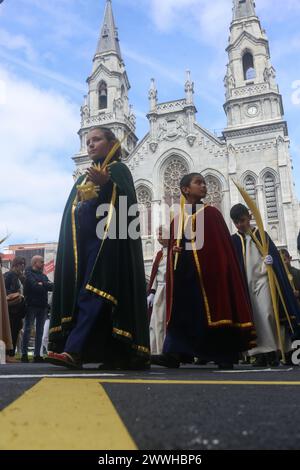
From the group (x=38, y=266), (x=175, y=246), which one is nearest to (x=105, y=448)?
(x=175, y=246)

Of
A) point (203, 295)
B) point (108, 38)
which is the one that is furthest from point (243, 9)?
point (203, 295)

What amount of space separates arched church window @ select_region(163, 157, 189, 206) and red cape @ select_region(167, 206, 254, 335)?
2186 centimetres

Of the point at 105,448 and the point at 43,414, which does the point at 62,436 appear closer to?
the point at 105,448

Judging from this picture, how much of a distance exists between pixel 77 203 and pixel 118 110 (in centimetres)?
2671

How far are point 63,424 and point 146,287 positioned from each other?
322cm

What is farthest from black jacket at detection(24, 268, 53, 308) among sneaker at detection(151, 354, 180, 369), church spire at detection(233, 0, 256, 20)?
church spire at detection(233, 0, 256, 20)

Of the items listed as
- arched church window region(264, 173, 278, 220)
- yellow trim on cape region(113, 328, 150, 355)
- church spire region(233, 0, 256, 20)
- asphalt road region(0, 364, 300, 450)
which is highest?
Result: church spire region(233, 0, 256, 20)

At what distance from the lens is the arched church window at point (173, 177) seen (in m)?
26.2

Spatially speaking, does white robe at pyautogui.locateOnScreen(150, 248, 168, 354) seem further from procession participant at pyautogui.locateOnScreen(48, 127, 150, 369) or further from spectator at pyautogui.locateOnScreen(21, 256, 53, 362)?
procession participant at pyautogui.locateOnScreen(48, 127, 150, 369)

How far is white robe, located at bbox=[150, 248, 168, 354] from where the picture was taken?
268 inches

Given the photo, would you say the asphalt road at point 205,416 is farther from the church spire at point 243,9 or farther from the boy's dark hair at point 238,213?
the church spire at point 243,9

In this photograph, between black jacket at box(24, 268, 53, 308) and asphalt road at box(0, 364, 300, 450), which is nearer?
asphalt road at box(0, 364, 300, 450)

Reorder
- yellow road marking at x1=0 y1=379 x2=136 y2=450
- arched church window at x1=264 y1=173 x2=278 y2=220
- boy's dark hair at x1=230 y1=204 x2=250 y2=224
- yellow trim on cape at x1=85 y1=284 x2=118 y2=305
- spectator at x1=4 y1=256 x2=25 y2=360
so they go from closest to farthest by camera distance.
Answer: yellow road marking at x1=0 y1=379 x2=136 y2=450 → yellow trim on cape at x1=85 y1=284 x2=118 y2=305 → boy's dark hair at x1=230 y1=204 x2=250 y2=224 → spectator at x1=4 y1=256 x2=25 y2=360 → arched church window at x1=264 y1=173 x2=278 y2=220

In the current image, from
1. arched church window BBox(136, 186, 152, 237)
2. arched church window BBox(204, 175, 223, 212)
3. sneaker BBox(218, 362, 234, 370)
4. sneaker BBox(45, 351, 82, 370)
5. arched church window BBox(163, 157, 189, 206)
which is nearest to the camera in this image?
sneaker BBox(45, 351, 82, 370)
